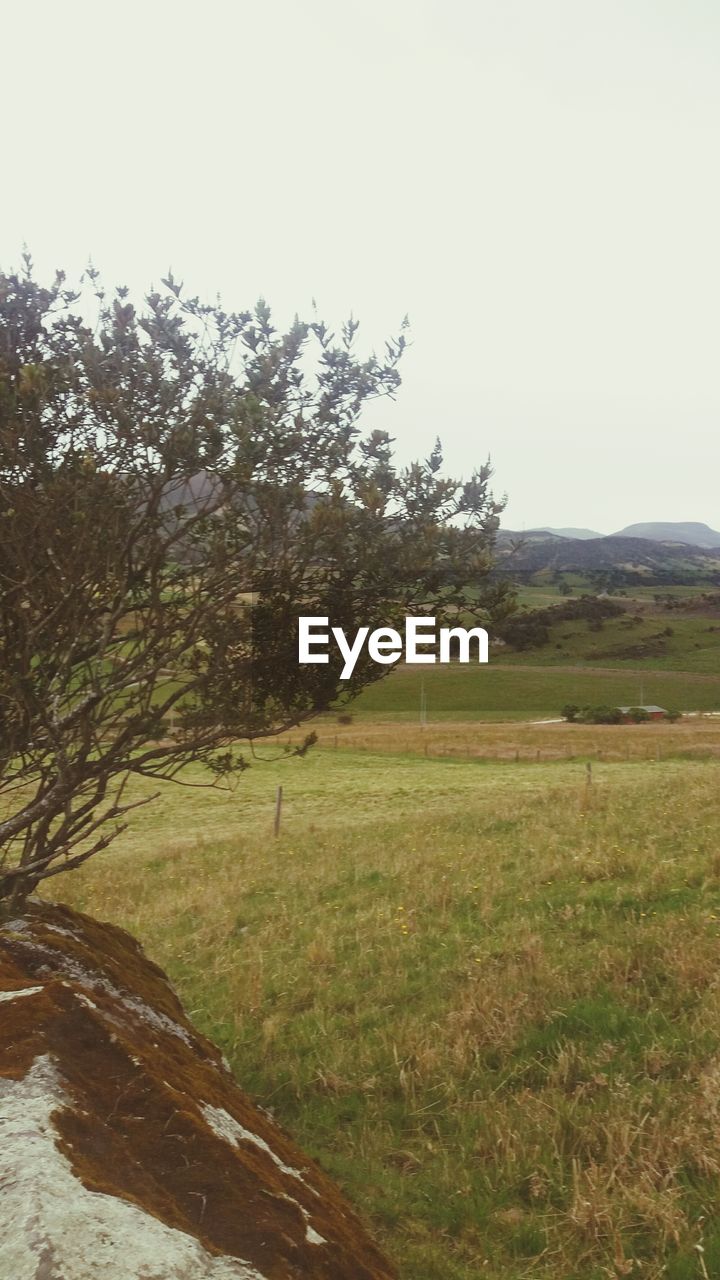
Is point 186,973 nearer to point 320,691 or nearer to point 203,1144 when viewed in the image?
point 320,691

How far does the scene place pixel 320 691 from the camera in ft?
25.7

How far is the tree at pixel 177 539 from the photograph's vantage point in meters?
6.39

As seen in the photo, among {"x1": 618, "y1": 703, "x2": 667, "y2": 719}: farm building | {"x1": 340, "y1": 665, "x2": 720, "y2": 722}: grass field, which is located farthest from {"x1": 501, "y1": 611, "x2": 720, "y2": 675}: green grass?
{"x1": 618, "y1": 703, "x2": 667, "y2": 719}: farm building

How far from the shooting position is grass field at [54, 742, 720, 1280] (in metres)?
5.36

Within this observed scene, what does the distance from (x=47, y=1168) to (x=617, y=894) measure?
28.2ft

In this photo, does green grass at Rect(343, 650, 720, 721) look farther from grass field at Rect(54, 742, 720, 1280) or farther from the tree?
the tree

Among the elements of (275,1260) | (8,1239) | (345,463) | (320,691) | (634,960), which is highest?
(345,463)

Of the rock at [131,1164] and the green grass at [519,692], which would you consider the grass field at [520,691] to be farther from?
the rock at [131,1164]

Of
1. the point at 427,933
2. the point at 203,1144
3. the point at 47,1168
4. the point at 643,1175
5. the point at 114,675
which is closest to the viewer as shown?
the point at 47,1168

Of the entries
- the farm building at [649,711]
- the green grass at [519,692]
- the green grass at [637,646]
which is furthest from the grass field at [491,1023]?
the green grass at [637,646]

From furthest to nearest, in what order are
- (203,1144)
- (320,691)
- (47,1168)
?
1. (320,691)
2. (203,1144)
3. (47,1168)

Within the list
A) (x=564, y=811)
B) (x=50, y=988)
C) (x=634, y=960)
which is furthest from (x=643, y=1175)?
(x=564, y=811)

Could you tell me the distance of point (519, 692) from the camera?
337 feet
